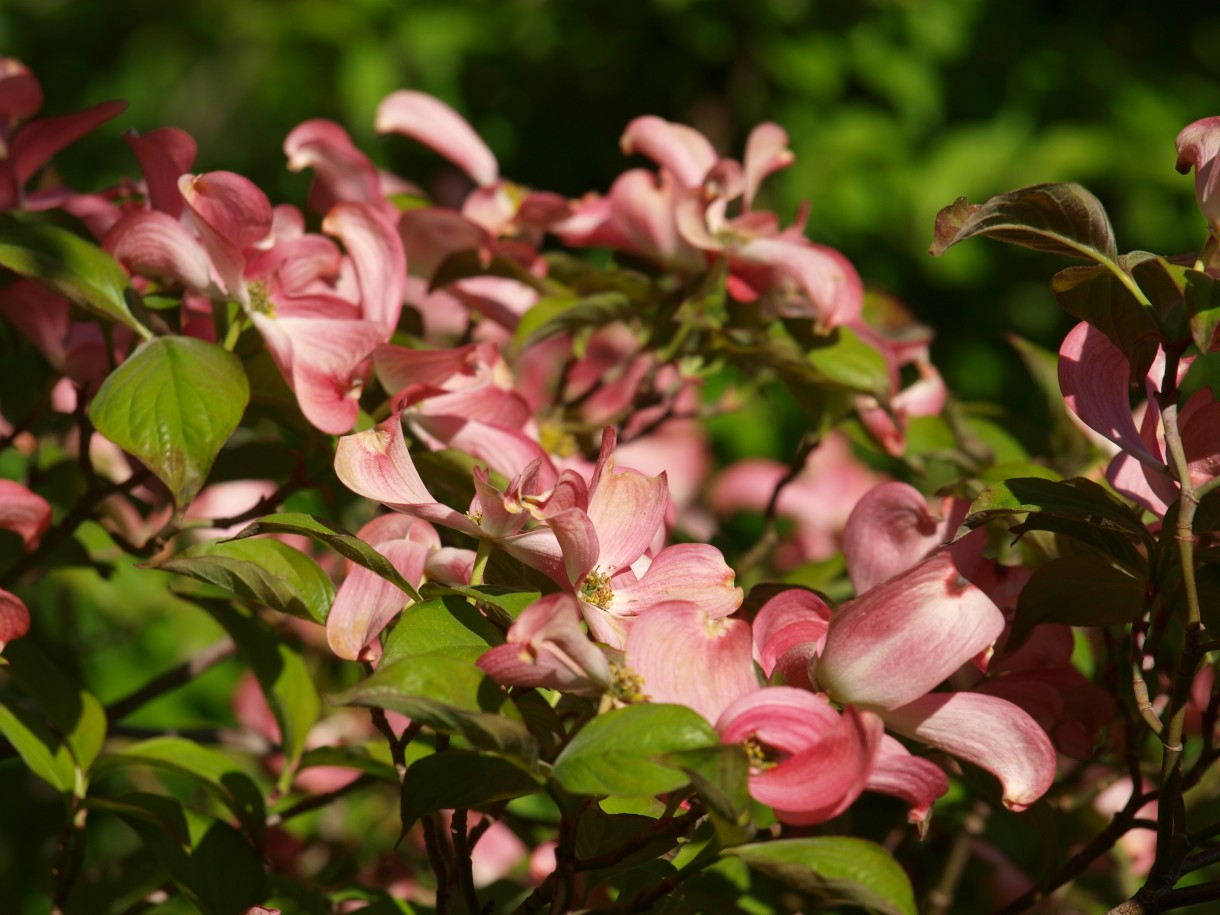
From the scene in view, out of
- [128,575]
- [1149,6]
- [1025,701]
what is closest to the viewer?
[1025,701]

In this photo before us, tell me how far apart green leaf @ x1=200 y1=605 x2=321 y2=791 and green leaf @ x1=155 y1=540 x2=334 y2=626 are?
0.24 metres

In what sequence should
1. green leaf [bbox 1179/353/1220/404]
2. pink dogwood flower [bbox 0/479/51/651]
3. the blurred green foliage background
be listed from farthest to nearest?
the blurred green foliage background < green leaf [bbox 1179/353/1220/404] < pink dogwood flower [bbox 0/479/51/651]

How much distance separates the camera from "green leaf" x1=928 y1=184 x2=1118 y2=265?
1.41 feet

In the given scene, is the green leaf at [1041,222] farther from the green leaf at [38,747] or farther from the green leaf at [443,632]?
the green leaf at [38,747]

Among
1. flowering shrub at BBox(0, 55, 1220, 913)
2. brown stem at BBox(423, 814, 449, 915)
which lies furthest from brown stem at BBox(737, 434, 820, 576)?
brown stem at BBox(423, 814, 449, 915)

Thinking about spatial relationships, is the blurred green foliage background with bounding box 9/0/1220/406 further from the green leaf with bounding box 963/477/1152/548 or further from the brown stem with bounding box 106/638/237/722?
the green leaf with bounding box 963/477/1152/548

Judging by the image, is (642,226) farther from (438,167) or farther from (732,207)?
(438,167)

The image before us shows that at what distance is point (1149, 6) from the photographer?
7.93 feet

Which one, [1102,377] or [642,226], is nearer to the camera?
[1102,377]

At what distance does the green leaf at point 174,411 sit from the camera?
1.65 feet

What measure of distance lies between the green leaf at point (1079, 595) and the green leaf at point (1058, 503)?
0.03m

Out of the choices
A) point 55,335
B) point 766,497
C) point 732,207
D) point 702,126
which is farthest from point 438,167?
point 55,335

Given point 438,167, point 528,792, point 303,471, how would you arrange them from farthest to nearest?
point 438,167
point 303,471
point 528,792

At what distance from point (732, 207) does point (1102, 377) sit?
0.40 meters
